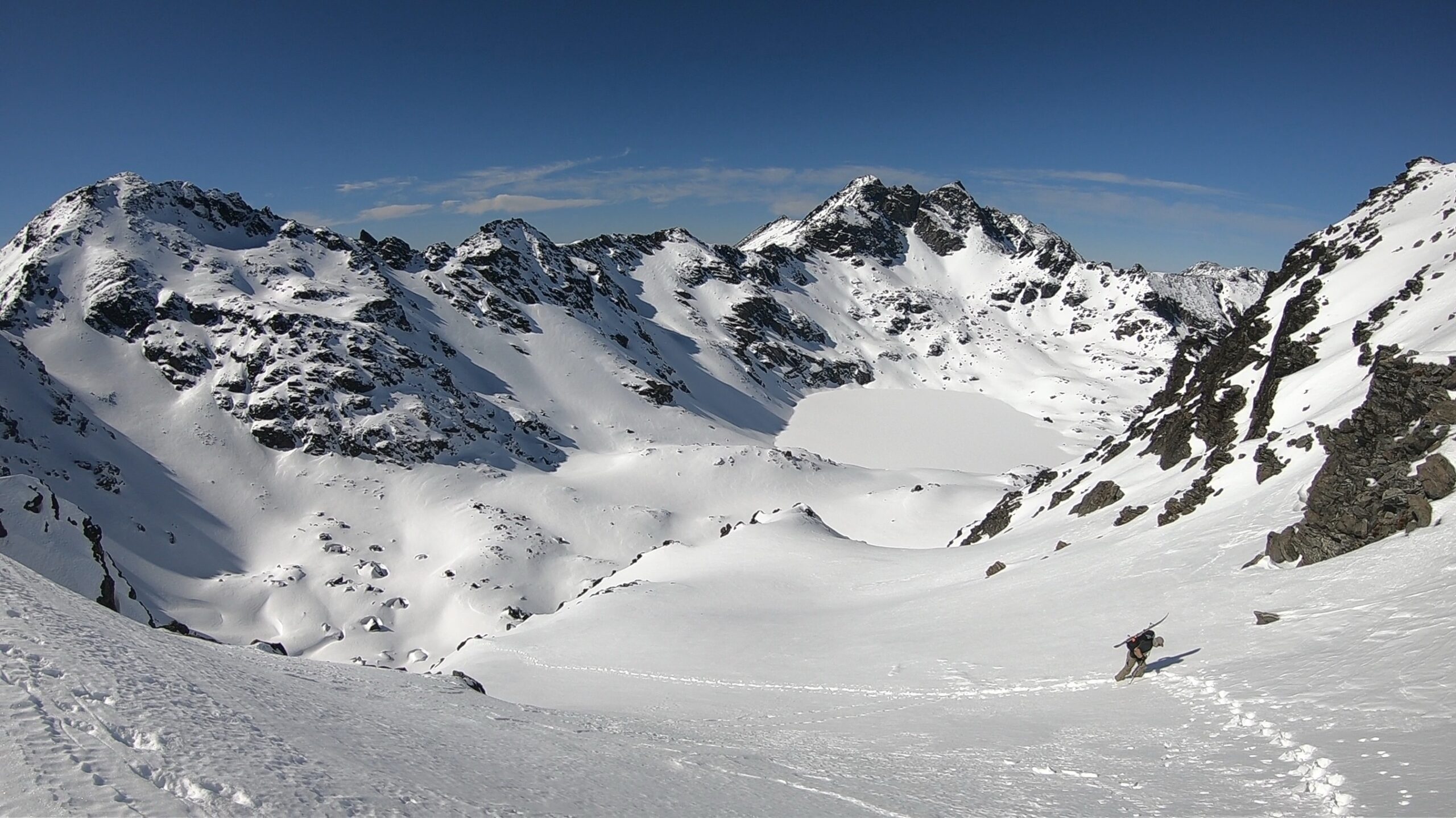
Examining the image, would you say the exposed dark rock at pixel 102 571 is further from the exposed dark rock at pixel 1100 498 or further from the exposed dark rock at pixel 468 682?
the exposed dark rock at pixel 1100 498

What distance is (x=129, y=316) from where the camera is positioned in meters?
95.2

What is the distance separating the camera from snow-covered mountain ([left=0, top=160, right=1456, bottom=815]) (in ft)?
28.3

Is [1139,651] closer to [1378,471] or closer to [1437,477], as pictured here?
[1437,477]

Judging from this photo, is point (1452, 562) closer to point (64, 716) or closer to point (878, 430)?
point (64, 716)

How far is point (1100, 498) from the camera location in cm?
3547

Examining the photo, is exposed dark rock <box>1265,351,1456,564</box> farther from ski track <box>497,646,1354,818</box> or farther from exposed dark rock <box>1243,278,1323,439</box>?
exposed dark rock <box>1243,278,1323,439</box>

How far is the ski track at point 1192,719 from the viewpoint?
776 centimetres

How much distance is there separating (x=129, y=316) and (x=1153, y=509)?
4787 inches

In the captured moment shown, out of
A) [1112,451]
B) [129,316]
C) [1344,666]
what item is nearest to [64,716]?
[1344,666]

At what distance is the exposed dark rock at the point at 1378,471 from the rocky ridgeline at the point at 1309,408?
1.3 inches

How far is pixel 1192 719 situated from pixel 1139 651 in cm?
310

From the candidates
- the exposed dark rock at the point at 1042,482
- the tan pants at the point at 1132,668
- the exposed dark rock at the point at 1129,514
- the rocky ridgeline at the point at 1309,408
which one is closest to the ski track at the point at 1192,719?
the tan pants at the point at 1132,668

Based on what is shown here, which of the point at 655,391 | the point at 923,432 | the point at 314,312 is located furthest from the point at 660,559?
the point at 923,432

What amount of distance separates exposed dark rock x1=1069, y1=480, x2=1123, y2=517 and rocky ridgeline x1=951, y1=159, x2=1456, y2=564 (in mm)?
98
